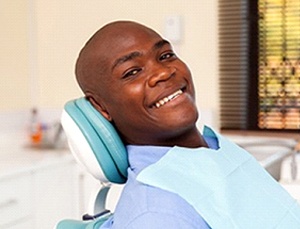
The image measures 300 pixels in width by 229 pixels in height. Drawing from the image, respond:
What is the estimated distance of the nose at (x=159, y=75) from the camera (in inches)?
37.2

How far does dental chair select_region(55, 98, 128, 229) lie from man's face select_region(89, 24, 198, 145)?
1.1 inches

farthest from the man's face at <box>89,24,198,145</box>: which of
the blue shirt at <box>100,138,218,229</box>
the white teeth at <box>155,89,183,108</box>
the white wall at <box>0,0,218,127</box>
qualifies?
the white wall at <box>0,0,218,127</box>

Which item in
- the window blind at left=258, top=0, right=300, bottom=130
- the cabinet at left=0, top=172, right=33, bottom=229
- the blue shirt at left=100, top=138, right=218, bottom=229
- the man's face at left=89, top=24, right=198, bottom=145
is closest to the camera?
the blue shirt at left=100, top=138, right=218, bottom=229

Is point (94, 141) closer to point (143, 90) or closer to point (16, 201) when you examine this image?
point (143, 90)

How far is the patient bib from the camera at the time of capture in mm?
870

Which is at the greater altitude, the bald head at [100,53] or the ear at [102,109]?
the bald head at [100,53]

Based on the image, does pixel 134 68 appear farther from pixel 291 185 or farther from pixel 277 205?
pixel 291 185

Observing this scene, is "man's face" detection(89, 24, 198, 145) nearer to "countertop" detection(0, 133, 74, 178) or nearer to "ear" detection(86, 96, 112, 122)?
"ear" detection(86, 96, 112, 122)

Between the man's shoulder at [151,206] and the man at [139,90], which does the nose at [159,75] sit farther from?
the man's shoulder at [151,206]

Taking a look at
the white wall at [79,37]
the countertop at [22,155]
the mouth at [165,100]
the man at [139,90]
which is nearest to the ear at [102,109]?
the man at [139,90]

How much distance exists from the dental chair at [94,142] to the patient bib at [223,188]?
113 mm

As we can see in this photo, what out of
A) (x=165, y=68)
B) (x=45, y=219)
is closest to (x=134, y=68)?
(x=165, y=68)

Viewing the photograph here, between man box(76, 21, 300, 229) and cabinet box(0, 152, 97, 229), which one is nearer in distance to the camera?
man box(76, 21, 300, 229)

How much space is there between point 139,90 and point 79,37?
6.07ft
